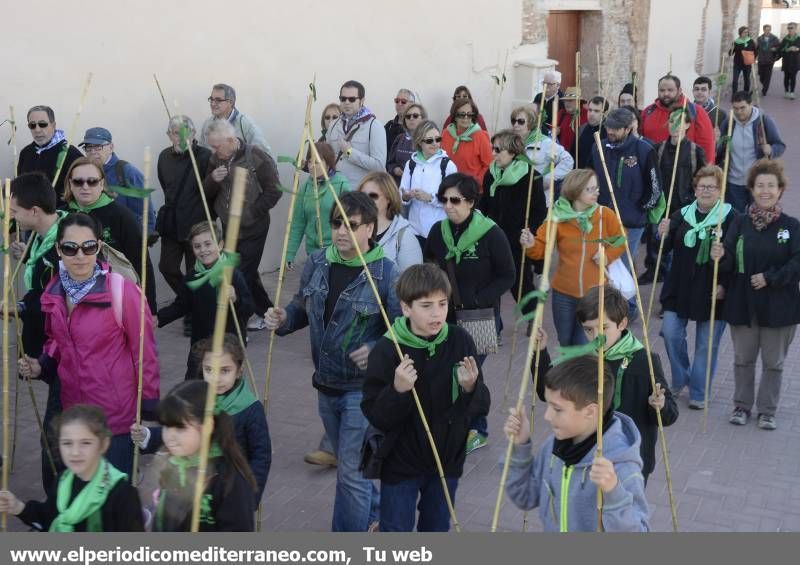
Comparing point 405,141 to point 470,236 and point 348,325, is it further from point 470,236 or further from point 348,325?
point 348,325

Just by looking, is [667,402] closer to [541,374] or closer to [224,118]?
[541,374]

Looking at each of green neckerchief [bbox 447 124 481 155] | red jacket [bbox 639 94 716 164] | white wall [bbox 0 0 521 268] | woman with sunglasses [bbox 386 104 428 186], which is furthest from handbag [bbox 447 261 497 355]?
red jacket [bbox 639 94 716 164]

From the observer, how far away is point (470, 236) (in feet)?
22.8

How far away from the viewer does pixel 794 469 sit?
22.5 feet

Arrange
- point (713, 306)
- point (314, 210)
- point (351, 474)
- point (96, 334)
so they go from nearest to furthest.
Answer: point (96, 334), point (351, 474), point (713, 306), point (314, 210)

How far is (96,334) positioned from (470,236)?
251 centimetres

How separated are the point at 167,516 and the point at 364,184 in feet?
10.4

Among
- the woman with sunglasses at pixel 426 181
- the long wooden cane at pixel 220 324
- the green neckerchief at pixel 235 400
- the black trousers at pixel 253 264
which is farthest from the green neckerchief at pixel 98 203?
the long wooden cane at pixel 220 324

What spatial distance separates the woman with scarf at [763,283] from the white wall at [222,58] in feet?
17.6

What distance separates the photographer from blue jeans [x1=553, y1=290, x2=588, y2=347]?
7.73 m

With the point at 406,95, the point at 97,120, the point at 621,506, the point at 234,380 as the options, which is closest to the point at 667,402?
the point at 621,506

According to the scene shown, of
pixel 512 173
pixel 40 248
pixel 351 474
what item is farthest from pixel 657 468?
pixel 40 248

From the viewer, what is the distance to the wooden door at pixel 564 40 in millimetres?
18156

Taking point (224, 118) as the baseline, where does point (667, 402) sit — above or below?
below
